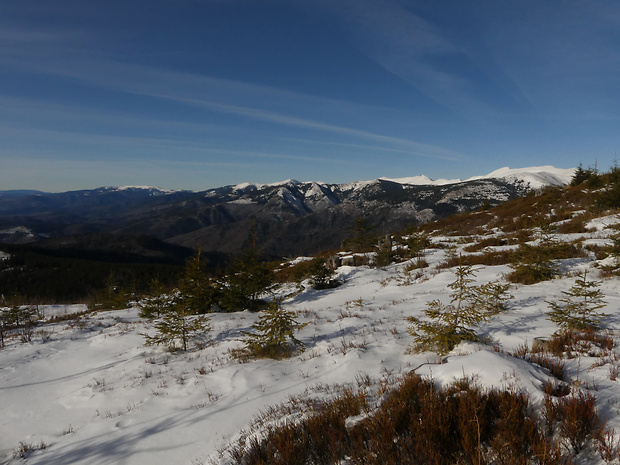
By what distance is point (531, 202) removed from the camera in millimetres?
30531

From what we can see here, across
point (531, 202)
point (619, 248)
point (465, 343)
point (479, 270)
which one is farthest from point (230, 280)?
point (531, 202)

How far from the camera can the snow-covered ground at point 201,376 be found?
4004 mm

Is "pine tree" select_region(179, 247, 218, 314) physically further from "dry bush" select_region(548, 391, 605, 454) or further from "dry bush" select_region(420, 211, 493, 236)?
"dry bush" select_region(420, 211, 493, 236)

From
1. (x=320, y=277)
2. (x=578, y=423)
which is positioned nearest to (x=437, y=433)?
(x=578, y=423)

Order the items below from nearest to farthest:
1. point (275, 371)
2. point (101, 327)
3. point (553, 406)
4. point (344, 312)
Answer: point (553, 406) → point (275, 371) → point (344, 312) → point (101, 327)

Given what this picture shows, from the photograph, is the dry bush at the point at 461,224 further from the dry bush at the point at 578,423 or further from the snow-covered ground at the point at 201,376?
the dry bush at the point at 578,423

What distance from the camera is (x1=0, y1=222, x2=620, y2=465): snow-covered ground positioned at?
4.00 meters

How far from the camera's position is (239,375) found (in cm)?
594

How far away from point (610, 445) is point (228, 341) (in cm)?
795

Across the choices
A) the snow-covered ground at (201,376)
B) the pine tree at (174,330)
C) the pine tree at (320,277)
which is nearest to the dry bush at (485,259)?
the snow-covered ground at (201,376)

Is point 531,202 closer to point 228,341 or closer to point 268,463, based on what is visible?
point 228,341

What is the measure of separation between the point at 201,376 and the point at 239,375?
91 cm

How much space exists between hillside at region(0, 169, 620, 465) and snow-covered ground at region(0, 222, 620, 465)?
0.09 feet

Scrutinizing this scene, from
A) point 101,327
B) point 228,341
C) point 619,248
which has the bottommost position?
point 101,327
